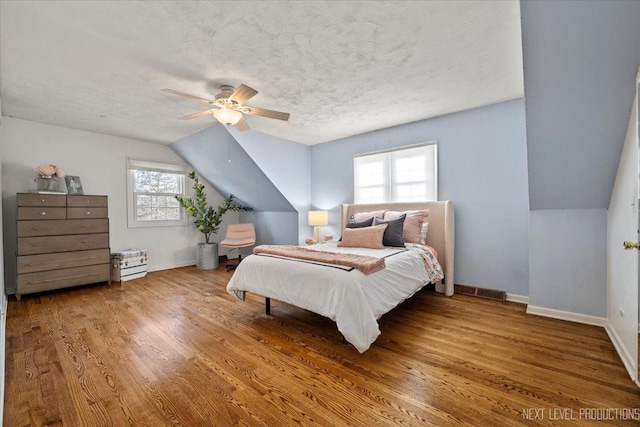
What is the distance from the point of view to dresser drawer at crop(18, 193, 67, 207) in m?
3.46

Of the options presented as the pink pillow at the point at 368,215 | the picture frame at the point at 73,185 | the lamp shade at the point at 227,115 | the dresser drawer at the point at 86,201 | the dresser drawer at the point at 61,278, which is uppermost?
the lamp shade at the point at 227,115

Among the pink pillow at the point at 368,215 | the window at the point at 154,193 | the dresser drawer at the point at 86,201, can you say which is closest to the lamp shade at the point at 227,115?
the pink pillow at the point at 368,215

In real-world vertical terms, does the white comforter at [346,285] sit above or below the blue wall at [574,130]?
below

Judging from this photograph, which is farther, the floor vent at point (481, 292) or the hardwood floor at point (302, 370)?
the floor vent at point (481, 292)

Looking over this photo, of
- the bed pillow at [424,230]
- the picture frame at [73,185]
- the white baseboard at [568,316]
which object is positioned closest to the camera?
the white baseboard at [568,316]

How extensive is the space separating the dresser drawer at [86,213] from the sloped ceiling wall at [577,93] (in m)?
5.32

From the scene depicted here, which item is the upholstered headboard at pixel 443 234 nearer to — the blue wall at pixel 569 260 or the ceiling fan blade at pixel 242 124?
the blue wall at pixel 569 260

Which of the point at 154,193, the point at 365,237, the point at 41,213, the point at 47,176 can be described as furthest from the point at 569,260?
the point at 47,176

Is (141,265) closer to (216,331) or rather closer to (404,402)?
(216,331)

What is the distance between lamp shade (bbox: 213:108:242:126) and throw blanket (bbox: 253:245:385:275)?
4.55 ft

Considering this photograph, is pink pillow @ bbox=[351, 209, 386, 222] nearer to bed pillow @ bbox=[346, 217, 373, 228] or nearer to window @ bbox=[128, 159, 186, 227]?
bed pillow @ bbox=[346, 217, 373, 228]

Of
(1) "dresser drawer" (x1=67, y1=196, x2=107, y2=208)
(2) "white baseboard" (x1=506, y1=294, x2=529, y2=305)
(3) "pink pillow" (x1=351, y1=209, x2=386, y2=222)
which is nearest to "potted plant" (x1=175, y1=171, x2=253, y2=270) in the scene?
(1) "dresser drawer" (x1=67, y1=196, x2=107, y2=208)

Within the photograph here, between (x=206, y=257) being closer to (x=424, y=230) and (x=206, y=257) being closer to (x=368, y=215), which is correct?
(x=368, y=215)

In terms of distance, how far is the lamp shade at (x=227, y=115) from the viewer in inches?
105
